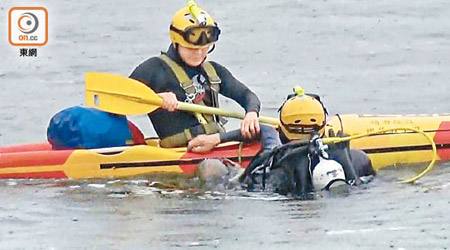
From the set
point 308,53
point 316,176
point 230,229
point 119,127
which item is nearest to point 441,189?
point 316,176

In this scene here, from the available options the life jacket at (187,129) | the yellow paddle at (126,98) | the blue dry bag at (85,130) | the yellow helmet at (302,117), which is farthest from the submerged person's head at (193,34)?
the yellow helmet at (302,117)

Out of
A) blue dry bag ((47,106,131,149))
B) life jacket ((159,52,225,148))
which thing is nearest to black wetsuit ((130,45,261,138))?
life jacket ((159,52,225,148))

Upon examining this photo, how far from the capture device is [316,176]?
8.43 meters

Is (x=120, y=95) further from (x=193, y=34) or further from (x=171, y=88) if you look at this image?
(x=193, y=34)

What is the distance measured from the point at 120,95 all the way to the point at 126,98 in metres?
0.07

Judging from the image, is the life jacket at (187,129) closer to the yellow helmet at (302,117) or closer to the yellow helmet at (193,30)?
the yellow helmet at (193,30)

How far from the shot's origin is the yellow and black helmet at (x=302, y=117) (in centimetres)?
864

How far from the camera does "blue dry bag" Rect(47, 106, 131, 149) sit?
31.7ft

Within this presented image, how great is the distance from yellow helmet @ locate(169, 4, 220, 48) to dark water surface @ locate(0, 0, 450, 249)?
1089mm

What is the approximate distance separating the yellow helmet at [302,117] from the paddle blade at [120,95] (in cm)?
132

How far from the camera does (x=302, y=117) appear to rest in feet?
28.3

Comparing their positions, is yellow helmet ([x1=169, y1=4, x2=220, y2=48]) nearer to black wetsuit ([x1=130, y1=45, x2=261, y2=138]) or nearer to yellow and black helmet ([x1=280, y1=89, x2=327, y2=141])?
black wetsuit ([x1=130, y1=45, x2=261, y2=138])

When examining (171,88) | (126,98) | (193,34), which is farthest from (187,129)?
(193,34)

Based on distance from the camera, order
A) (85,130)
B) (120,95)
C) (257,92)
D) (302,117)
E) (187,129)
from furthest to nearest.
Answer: (257,92) → (120,95) → (187,129) → (85,130) → (302,117)
